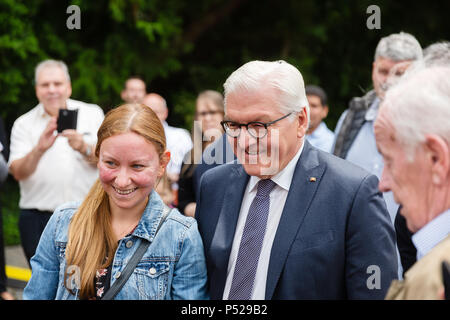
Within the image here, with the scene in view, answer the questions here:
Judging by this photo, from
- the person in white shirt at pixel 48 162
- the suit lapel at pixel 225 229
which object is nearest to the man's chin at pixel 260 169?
the suit lapel at pixel 225 229

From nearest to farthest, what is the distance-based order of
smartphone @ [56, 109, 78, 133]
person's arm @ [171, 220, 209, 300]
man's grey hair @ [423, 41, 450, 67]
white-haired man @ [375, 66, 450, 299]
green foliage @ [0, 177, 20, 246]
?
white-haired man @ [375, 66, 450, 299] < man's grey hair @ [423, 41, 450, 67] < person's arm @ [171, 220, 209, 300] < smartphone @ [56, 109, 78, 133] < green foliage @ [0, 177, 20, 246]

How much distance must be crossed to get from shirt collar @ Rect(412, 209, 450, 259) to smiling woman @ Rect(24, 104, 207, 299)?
0.97 meters

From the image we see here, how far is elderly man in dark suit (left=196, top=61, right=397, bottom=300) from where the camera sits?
2.23m

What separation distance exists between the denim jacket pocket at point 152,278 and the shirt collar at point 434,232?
1035 mm

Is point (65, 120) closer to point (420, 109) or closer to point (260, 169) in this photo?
point (260, 169)

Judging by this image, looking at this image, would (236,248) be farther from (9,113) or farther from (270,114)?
(9,113)

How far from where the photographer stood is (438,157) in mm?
1547

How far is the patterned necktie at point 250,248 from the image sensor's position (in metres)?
2.30

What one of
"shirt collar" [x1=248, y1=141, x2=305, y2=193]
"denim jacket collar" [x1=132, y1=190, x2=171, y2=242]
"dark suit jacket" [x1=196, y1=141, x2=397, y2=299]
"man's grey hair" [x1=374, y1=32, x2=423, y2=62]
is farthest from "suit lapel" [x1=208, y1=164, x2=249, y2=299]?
"man's grey hair" [x1=374, y1=32, x2=423, y2=62]

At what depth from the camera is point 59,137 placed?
16.5 ft

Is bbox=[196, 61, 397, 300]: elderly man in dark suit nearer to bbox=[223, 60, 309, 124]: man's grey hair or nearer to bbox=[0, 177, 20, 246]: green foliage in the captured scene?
bbox=[223, 60, 309, 124]: man's grey hair

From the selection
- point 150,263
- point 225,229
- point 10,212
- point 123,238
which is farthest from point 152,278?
point 10,212

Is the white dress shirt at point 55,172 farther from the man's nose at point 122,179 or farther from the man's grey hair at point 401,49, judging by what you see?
the man's nose at point 122,179

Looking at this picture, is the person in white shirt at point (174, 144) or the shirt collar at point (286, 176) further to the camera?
the person in white shirt at point (174, 144)
